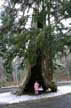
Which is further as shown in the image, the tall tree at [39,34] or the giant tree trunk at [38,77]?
the giant tree trunk at [38,77]

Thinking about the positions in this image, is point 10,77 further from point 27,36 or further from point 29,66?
point 27,36

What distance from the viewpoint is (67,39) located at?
85.4 feet

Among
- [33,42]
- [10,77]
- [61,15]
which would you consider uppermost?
[61,15]

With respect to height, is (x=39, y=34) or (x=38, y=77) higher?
(x=39, y=34)

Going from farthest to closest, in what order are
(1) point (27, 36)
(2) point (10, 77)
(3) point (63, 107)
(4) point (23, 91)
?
(2) point (10, 77), (4) point (23, 91), (1) point (27, 36), (3) point (63, 107)

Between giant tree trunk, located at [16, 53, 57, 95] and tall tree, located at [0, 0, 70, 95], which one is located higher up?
tall tree, located at [0, 0, 70, 95]

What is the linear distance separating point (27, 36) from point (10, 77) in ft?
142

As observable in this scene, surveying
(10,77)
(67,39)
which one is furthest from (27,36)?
(10,77)

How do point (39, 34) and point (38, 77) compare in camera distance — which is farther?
point (38, 77)

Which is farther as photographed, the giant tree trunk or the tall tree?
the giant tree trunk

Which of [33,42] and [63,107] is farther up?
[33,42]

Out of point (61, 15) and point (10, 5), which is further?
point (10, 5)

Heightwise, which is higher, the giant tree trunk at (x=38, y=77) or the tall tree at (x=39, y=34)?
the tall tree at (x=39, y=34)

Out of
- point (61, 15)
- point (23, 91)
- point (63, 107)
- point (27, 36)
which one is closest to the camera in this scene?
point (63, 107)
